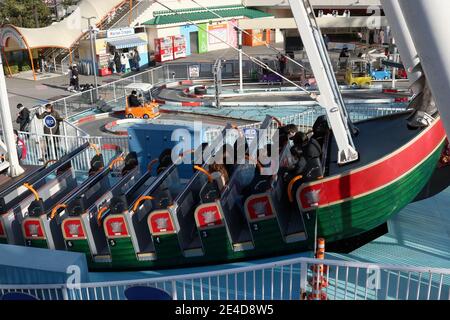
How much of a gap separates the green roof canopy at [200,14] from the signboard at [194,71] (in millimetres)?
6894

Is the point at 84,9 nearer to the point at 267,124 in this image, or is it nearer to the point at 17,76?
the point at 17,76

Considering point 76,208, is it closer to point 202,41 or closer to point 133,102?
point 133,102

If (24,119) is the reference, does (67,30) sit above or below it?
above

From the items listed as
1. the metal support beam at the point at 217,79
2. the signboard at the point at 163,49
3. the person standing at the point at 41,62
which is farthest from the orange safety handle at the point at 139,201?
the person standing at the point at 41,62

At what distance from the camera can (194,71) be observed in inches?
1032

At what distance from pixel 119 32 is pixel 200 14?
7.02m

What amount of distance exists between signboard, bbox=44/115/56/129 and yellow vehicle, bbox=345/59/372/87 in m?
12.6

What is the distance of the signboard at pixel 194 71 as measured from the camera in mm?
26139

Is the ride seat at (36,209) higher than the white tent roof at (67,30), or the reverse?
the white tent roof at (67,30)

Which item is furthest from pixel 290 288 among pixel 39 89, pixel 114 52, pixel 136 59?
pixel 136 59

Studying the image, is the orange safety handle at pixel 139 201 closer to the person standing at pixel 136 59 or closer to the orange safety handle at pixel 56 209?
the orange safety handle at pixel 56 209

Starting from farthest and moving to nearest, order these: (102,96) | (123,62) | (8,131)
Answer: (123,62) < (102,96) < (8,131)

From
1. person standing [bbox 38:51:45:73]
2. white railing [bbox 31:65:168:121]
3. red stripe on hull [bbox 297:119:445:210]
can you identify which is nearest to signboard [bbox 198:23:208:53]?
person standing [bbox 38:51:45:73]
